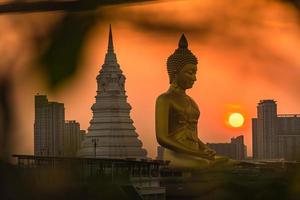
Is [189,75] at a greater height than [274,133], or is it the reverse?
[189,75]

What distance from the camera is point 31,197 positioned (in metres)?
1.01

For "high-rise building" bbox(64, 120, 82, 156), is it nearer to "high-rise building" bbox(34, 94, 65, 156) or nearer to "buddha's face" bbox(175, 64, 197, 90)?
"high-rise building" bbox(34, 94, 65, 156)

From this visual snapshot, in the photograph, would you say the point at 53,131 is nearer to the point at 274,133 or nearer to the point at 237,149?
the point at 274,133

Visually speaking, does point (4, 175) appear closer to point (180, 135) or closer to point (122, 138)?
point (122, 138)

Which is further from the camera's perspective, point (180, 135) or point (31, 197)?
point (180, 135)

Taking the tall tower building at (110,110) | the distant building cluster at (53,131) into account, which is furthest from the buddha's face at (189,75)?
the distant building cluster at (53,131)

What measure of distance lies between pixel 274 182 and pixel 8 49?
426mm

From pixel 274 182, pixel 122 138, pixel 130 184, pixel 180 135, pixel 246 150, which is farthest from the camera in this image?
pixel 180 135

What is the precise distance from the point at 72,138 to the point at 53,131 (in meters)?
0.05

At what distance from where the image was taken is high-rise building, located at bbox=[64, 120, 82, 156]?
3.06ft

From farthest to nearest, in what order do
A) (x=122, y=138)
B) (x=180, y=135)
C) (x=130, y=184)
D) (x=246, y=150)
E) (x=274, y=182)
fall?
(x=180, y=135), (x=122, y=138), (x=246, y=150), (x=130, y=184), (x=274, y=182)

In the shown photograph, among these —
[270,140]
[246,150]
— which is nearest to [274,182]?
[270,140]

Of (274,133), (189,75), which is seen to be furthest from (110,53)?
(189,75)

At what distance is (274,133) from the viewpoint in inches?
41.1
